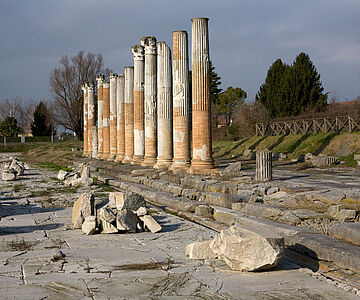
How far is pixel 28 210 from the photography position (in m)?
11.2

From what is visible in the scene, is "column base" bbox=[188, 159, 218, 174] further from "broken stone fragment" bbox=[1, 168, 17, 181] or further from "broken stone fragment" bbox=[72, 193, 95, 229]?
"broken stone fragment" bbox=[1, 168, 17, 181]

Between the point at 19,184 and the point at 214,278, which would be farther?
the point at 19,184

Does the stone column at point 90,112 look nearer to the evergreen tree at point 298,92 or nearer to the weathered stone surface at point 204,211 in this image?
the evergreen tree at point 298,92

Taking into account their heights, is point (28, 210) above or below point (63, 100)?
below

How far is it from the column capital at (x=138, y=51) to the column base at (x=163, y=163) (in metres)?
6.30

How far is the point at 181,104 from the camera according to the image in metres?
17.4

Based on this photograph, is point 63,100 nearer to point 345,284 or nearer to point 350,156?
point 350,156

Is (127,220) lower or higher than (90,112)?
lower

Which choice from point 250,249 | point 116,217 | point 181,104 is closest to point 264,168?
point 181,104

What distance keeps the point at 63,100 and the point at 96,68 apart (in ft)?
18.1

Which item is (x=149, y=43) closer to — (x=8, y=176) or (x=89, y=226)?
(x=8, y=176)

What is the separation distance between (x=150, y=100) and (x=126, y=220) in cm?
1412

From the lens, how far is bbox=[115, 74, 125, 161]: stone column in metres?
27.0

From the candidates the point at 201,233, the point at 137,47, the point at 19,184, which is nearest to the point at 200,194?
the point at 201,233
